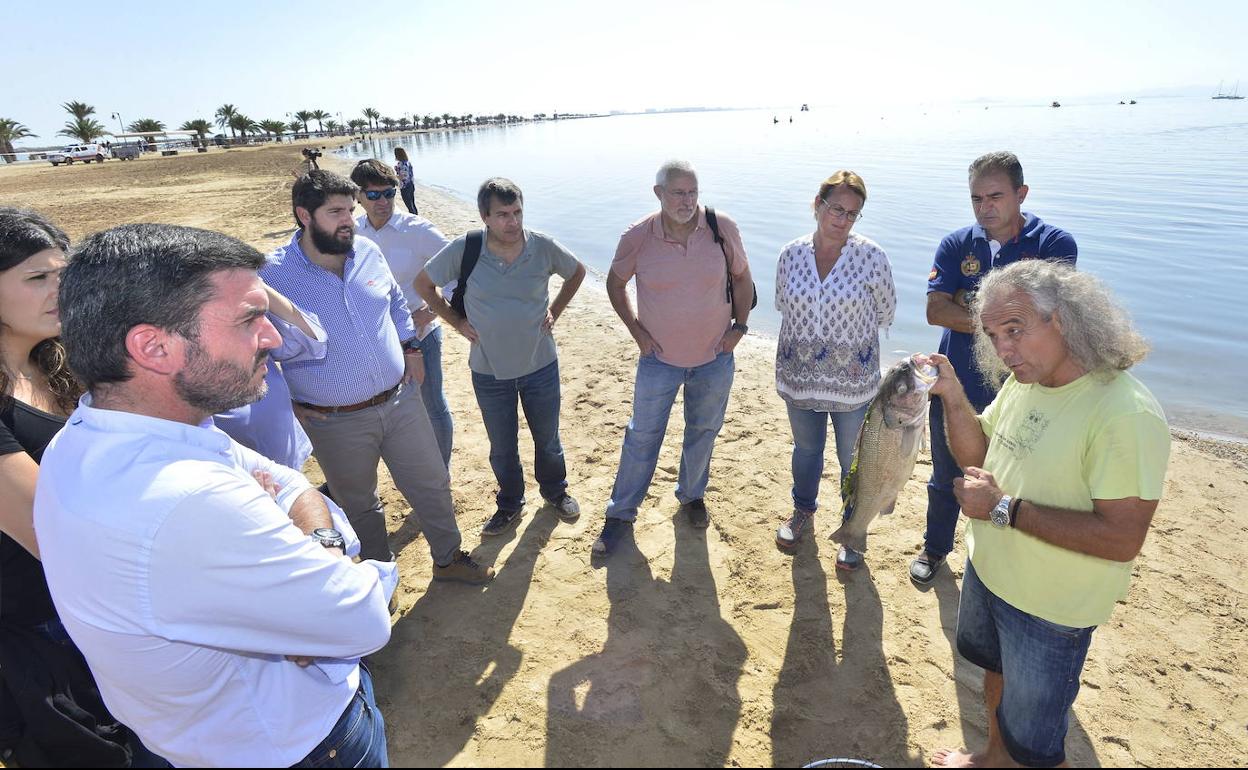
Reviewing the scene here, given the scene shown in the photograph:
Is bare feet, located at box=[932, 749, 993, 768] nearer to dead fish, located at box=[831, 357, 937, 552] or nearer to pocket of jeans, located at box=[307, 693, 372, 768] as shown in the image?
dead fish, located at box=[831, 357, 937, 552]

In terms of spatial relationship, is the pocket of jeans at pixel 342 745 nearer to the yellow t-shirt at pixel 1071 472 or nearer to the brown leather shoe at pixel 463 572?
the brown leather shoe at pixel 463 572

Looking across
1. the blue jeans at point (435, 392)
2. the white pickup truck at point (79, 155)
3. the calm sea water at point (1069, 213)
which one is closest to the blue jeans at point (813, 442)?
the blue jeans at point (435, 392)

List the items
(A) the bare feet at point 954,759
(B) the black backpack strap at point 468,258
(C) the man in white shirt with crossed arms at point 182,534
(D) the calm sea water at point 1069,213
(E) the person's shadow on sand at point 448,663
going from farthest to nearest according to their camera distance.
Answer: (D) the calm sea water at point 1069,213, (B) the black backpack strap at point 468,258, (E) the person's shadow on sand at point 448,663, (A) the bare feet at point 954,759, (C) the man in white shirt with crossed arms at point 182,534

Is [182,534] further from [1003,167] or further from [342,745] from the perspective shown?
[1003,167]

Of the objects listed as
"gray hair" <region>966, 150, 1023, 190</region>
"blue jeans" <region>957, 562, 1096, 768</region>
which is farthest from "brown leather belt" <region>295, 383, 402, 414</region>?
"gray hair" <region>966, 150, 1023, 190</region>

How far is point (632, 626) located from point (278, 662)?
2.26m

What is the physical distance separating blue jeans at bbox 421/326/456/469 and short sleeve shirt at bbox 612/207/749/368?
5.48 feet

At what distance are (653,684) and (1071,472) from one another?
213cm

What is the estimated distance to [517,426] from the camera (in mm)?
4242

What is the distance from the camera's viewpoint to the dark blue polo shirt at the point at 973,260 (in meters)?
A: 3.27

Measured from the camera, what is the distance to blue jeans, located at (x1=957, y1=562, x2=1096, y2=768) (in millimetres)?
2105

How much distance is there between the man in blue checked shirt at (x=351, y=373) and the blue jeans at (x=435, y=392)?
3.10ft

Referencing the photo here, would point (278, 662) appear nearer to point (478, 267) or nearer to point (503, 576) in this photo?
point (503, 576)

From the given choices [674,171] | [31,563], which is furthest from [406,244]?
[31,563]
